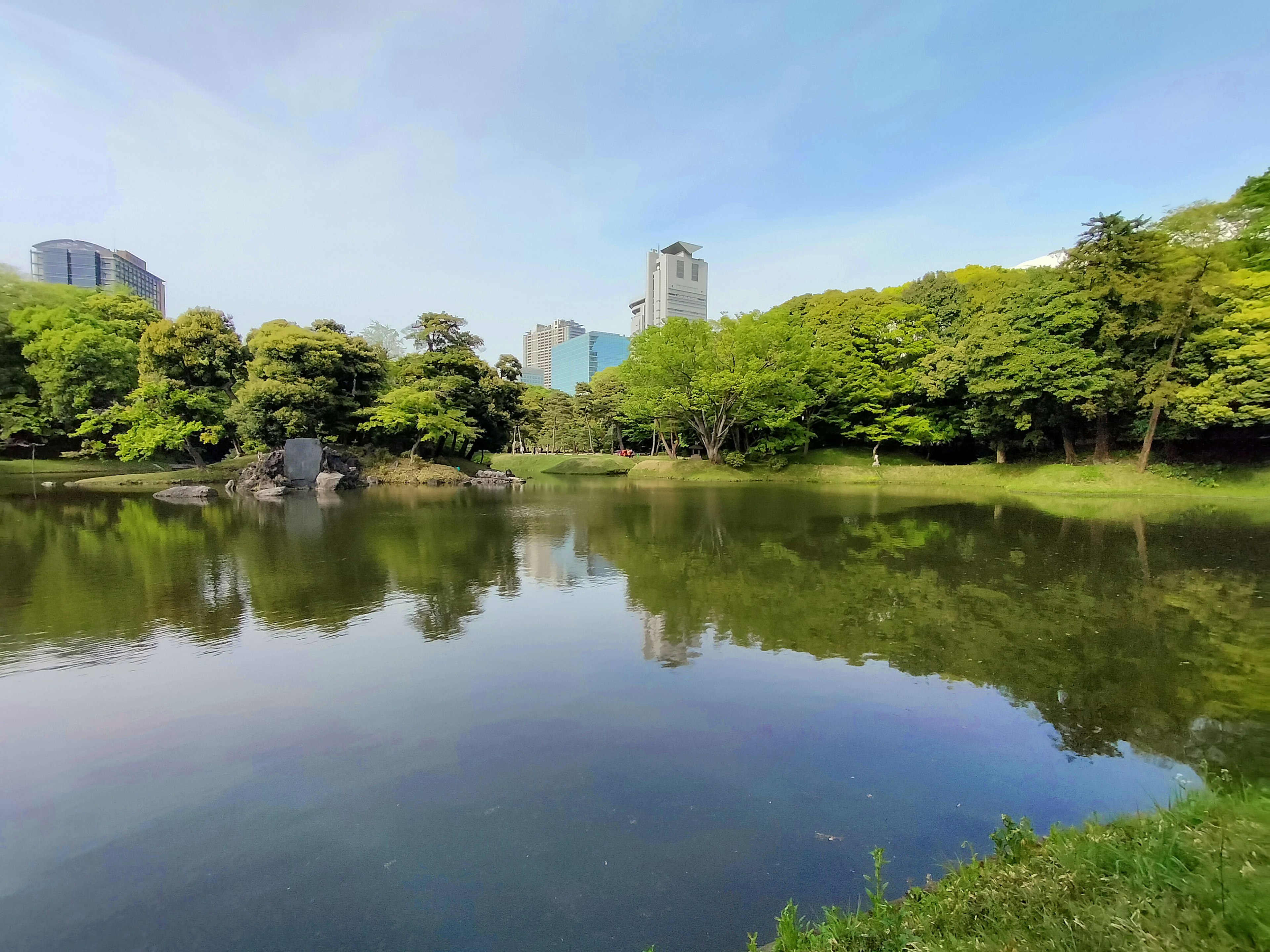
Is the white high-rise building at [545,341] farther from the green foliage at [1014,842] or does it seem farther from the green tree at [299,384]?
the green foliage at [1014,842]

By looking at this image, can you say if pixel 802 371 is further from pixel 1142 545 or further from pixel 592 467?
pixel 1142 545

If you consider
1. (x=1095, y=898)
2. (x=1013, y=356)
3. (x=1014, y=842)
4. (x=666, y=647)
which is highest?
(x=1013, y=356)

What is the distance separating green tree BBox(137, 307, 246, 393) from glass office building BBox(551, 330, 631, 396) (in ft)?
338

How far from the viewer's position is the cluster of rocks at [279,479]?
24.7m

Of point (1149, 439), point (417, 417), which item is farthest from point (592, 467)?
point (1149, 439)

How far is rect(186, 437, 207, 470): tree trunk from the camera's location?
28781mm

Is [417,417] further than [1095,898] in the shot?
Yes

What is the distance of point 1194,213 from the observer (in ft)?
65.1

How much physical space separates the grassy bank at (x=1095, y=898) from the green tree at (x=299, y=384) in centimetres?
3059

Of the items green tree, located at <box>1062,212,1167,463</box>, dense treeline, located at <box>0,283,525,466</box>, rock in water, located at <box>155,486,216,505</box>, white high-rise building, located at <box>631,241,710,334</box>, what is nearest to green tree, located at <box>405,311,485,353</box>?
dense treeline, located at <box>0,283,525,466</box>

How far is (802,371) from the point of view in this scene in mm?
31547

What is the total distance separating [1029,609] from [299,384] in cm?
2982

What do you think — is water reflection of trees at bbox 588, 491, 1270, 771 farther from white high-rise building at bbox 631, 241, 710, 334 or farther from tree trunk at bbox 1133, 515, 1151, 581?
white high-rise building at bbox 631, 241, 710, 334

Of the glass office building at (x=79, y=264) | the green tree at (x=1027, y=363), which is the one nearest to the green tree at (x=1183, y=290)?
the green tree at (x=1027, y=363)
